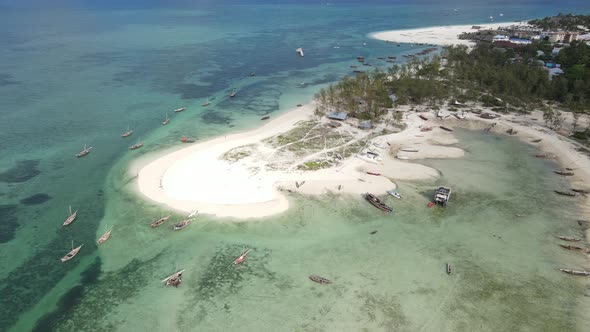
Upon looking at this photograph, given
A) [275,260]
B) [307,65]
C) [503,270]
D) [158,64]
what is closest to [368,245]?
[275,260]

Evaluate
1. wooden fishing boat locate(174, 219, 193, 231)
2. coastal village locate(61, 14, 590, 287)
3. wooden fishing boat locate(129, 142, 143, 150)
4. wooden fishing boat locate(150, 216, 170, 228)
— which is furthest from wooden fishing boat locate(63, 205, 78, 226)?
wooden fishing boat locate(129, 142, 143, 150)

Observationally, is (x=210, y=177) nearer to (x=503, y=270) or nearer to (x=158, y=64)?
(x=503, y=270)

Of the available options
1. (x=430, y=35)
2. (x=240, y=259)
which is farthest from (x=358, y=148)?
(x=430, y=35)

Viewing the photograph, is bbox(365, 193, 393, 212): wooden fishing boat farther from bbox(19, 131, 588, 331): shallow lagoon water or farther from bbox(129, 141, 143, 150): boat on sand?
bbox(129, 141, 143, 150): boat on sand

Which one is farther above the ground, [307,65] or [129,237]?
[307,65]

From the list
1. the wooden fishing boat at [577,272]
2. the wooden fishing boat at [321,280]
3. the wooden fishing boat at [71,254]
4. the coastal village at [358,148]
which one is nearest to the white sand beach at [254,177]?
the coastal village at [358,148]

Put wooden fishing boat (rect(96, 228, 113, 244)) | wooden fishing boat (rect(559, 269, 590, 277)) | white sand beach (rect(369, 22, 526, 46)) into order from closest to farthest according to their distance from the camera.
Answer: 1. wooden fishing boat (rect(559, 269, 590, 277))
2. wooden fishing boat (rect(96, 228, 113, 244))
3. white sand beach (rect(369, 22, 526, 46))
